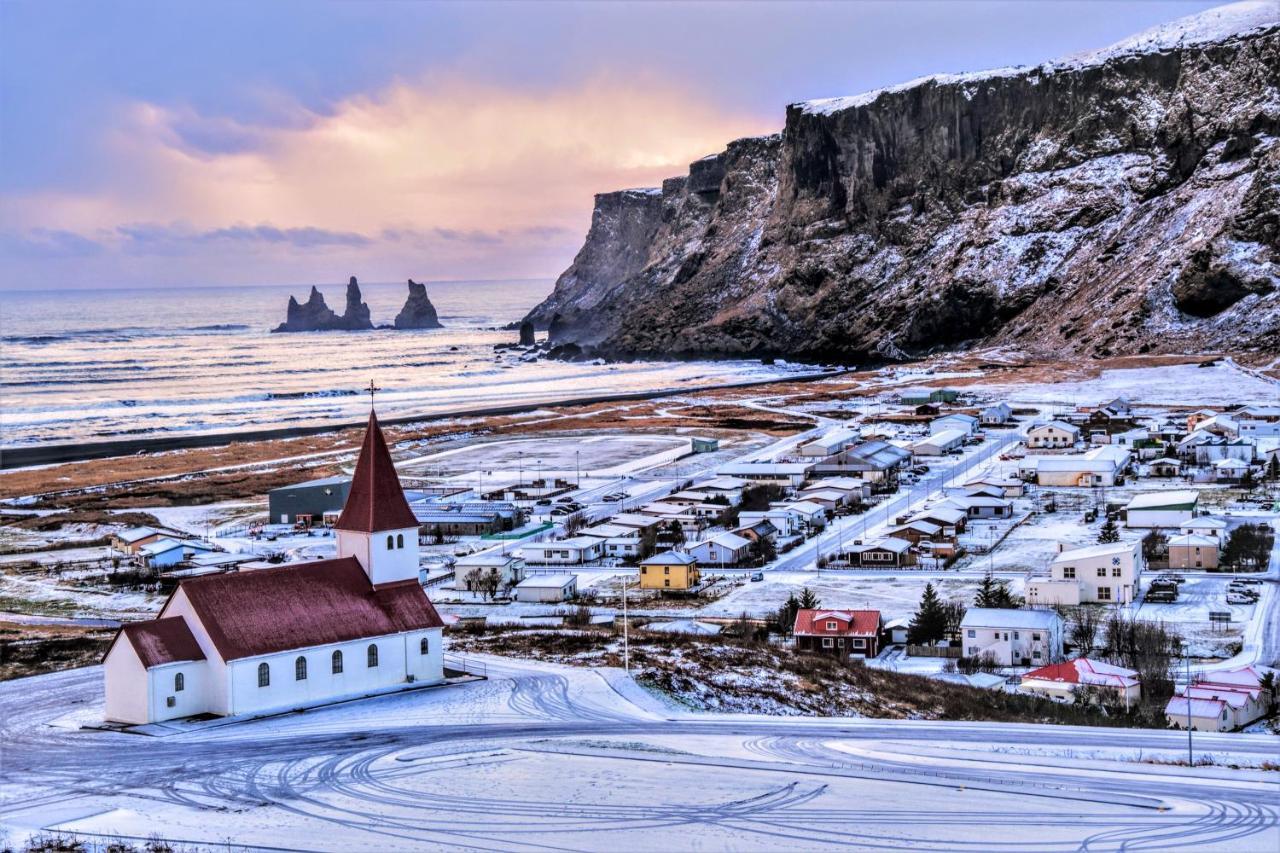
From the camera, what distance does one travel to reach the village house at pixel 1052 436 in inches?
3868

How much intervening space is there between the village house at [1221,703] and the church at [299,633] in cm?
1853

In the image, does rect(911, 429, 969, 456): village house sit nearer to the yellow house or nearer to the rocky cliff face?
the yellow house

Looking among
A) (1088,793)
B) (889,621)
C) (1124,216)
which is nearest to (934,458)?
(889,621)

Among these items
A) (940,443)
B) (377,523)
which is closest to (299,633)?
(377,523)

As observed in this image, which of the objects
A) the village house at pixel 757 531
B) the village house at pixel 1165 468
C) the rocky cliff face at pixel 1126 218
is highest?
the rocky cliff face at pixel 1126 218

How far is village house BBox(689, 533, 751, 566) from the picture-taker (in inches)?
2522

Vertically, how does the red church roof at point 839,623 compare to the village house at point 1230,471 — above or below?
below

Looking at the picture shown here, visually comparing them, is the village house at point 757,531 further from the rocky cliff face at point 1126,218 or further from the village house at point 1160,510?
the rocky cliff face at point 1126,218

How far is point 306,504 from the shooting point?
249 feet

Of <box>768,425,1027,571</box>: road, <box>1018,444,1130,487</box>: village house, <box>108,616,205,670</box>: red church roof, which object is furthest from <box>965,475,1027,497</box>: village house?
<box>108,616,205,670</box>: red church roof

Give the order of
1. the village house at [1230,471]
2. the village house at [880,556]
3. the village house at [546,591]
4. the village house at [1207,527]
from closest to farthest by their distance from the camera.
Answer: the village house at [546,591] < the village house at [1207,527] < the village house at [880,556] < the village house at [1230,471]

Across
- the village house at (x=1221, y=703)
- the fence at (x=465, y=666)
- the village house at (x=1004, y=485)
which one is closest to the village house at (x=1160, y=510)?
the village house at (x=1004, y=485)

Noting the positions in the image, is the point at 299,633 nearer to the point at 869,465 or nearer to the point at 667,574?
the point at 667,574

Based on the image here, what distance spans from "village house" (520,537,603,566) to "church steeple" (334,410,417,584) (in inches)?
982
